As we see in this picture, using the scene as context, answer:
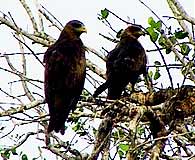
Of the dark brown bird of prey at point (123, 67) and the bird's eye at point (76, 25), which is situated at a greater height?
the bird's eye at point (76, 25)

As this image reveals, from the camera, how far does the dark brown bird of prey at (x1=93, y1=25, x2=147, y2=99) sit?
5.13 m

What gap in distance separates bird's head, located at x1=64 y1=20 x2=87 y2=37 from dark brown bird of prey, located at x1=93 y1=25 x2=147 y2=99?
0.37 m

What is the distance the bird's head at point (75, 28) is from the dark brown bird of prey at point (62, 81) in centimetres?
48

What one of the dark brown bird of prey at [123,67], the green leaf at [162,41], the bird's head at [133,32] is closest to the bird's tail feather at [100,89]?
the dark brown bird of prey at [123,67]

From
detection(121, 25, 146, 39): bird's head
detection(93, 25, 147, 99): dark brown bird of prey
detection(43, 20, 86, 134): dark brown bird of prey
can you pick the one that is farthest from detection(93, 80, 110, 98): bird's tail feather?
detection(121, 25, 146, 39): bird's head

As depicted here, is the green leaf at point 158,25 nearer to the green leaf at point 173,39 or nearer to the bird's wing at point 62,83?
the green leaf at point 173,39

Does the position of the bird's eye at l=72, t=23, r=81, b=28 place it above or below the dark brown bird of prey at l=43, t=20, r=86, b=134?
above

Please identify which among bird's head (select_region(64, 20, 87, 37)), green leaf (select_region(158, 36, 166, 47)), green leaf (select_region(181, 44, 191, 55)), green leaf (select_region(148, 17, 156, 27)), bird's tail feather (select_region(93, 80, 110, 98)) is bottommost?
bird's tail feather (select_region(93, 80, 110, 98))

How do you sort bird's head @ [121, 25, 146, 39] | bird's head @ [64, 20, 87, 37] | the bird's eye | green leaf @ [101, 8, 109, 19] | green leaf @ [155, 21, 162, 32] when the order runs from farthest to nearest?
bird's head @ [121, 25, 146, 39]
the bird's eye
bird's head @ [64, 20, 87, 37]
green leaf @ [101, 8, 109, 19]
green leaf @ [155, 21, 162, 32]

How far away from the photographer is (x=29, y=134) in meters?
4.36

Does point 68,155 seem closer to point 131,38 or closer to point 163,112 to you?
point 163,112

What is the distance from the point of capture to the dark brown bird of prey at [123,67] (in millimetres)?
5129

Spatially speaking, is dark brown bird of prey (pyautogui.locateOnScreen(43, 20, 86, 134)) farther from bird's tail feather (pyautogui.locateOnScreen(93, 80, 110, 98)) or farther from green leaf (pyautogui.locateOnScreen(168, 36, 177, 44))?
green leaf (pyautogui.locateOnScreen(168, 36, 177, 44))

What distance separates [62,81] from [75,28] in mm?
922
